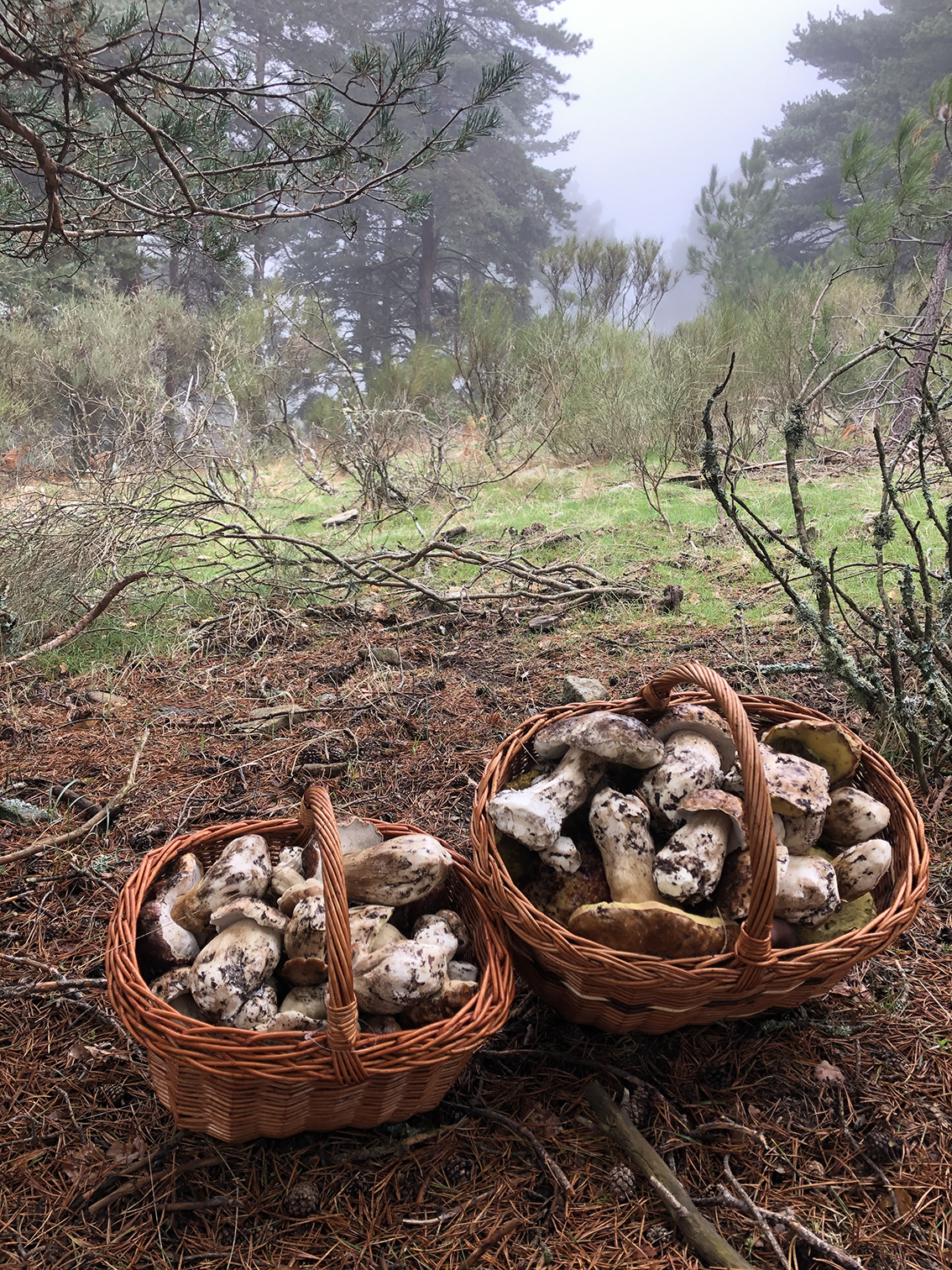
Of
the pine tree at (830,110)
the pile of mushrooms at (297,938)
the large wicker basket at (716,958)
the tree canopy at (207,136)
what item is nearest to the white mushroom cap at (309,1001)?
the pile of mushrooms at (297,938)

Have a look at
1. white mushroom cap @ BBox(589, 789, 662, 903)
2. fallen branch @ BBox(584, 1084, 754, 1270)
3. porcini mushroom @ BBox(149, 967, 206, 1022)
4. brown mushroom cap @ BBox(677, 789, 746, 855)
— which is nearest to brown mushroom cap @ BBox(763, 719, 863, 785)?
brown mushroom cap @ BBox(677, 789, 746, 855)

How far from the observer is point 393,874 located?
1334 millimetres

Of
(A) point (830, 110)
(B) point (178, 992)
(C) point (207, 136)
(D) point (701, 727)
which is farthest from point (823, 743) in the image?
(A) point (830, 110)

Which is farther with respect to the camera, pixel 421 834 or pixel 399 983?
pixel 421 834

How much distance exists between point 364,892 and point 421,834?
172mm

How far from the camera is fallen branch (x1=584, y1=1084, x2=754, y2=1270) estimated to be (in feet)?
3.49

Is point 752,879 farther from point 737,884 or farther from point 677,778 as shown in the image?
point 677,778

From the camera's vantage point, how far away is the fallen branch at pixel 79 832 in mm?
1867

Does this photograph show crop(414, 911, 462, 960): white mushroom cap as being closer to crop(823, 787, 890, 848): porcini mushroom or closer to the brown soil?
the brown soil

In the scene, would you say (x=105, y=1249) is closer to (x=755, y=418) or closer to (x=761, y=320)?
(x=755, y=418)

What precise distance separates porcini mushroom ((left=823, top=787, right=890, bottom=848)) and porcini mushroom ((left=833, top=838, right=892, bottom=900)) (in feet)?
0.18

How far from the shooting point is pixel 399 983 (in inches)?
45.3

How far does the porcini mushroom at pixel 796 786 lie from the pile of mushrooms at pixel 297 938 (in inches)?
25.6

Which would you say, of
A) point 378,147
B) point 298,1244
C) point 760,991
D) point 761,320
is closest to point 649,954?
point 760,991
